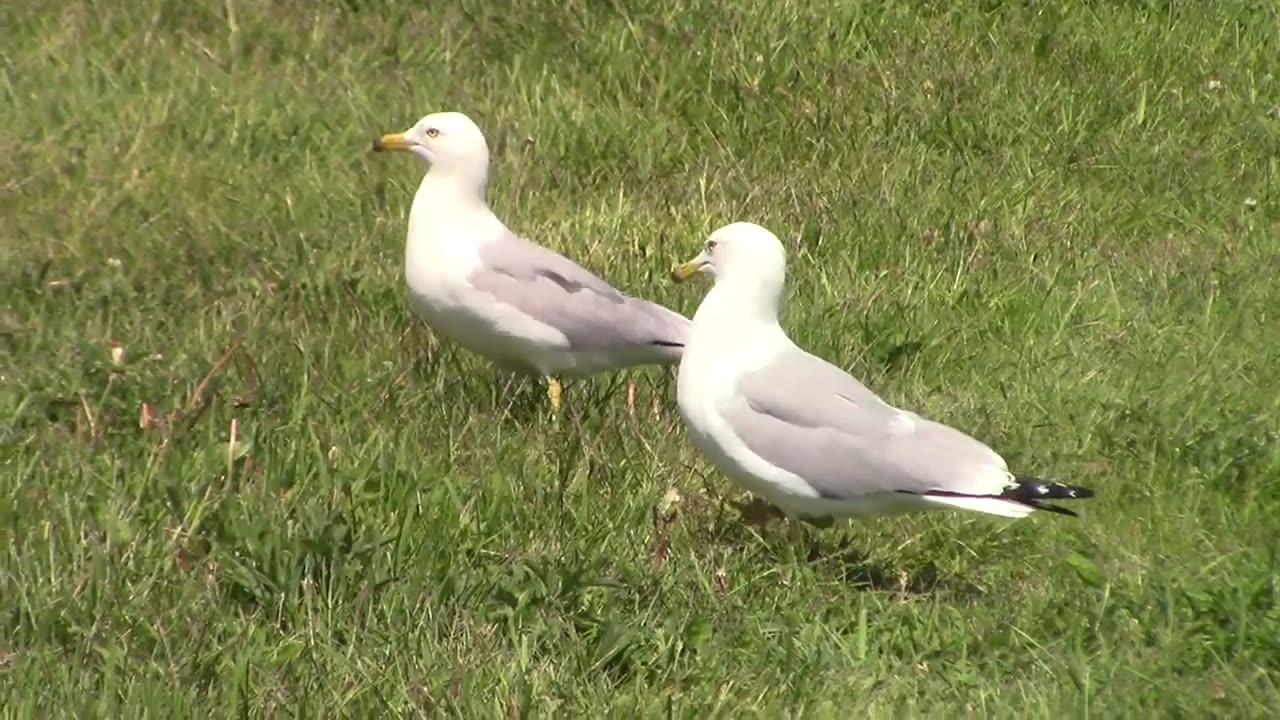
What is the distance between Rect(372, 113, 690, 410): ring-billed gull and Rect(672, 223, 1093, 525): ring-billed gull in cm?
75

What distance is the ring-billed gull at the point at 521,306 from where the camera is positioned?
18.5ft

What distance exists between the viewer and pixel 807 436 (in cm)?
467

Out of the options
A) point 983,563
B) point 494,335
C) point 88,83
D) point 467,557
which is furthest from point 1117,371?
point 88,83

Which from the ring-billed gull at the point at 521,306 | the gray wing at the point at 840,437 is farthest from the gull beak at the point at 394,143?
the gray wing at the point at 840,437

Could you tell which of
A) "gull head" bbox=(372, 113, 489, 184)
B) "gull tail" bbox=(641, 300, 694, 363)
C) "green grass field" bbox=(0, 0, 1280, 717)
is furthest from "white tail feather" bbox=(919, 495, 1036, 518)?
"gull head" bbox=(372, 113, 489, 184)

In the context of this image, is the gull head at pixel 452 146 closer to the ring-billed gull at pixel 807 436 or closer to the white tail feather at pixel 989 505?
the ring-billed gull at pixel 807 436

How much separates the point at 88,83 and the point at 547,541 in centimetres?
439

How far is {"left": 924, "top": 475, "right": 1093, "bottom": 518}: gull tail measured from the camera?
4.44 m

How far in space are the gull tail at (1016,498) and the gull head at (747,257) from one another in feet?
2.48

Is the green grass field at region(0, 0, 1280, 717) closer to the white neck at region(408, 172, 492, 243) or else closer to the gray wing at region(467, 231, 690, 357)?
the gray wing at region(467, 231, 690, 357)

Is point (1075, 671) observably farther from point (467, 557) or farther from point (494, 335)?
point (494, 335)

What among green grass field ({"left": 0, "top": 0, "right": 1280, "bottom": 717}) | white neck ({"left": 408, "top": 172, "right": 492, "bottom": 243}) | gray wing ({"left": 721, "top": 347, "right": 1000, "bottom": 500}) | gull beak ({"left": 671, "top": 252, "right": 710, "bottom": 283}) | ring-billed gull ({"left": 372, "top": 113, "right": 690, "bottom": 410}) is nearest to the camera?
green grass field ({"left": 0, "top": 0, "right": 1280, "bottom": 717})

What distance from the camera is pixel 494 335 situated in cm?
562

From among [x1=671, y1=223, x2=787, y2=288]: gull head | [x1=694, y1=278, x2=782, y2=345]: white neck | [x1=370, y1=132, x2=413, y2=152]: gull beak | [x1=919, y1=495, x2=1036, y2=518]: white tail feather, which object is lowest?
[x1=370, y1=132, x2=413, y2=152]: gull beak
